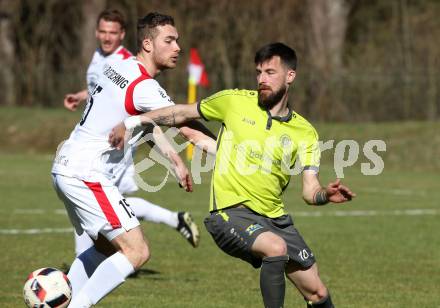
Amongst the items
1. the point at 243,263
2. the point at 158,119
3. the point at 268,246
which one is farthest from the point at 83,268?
the point at 243,263

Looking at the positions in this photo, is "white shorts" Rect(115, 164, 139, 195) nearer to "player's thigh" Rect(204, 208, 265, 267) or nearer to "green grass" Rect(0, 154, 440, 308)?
"green grass" Rect(0, 154, 440, 308)

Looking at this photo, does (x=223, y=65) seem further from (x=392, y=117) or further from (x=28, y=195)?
(x=28, y=195)

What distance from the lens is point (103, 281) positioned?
22.0 ft

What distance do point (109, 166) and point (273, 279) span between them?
1.46 metres

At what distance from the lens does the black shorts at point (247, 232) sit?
6.72 meters

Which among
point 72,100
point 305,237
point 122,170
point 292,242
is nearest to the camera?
point 292,242

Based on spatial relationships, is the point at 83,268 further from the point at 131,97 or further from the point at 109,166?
the point at 131,97

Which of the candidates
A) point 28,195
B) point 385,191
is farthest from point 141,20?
point 385,191

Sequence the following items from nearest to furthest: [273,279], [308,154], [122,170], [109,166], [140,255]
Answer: [273,279]
[140,255]
[308,154]
[109,166]
[122,170]

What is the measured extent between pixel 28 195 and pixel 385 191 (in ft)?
21.6

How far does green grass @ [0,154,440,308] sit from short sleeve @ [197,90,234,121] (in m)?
1.82

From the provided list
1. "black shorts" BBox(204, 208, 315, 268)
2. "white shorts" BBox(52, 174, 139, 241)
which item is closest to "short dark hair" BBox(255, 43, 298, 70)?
"black shorts" BBox(204, 208, 315, 268)

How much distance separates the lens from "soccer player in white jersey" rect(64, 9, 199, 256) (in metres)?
10.1

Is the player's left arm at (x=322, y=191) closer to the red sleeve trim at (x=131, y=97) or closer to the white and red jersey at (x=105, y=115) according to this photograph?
the white and red jersey at (x=105, y=115)
